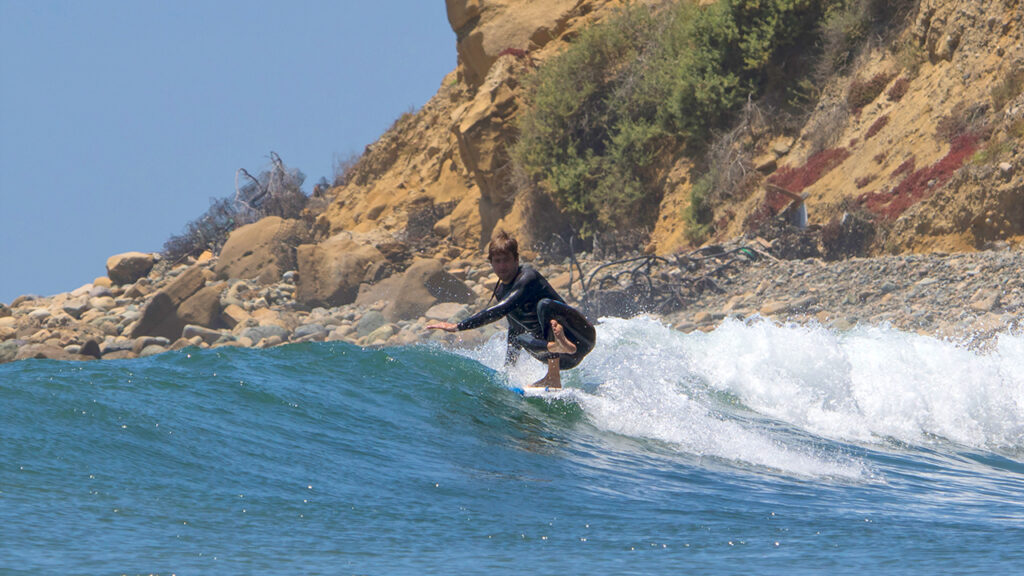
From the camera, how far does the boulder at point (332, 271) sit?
27219mm

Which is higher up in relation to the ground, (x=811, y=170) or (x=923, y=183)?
(x=811, y=170)

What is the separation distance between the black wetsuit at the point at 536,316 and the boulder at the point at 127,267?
30196 millimetres

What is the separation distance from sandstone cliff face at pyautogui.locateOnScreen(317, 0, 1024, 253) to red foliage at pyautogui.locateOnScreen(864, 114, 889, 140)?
3 cm

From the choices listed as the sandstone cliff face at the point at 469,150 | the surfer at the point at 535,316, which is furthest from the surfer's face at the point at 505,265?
the sandstone cliff face at the point at 469,150

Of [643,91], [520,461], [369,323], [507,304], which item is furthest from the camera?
[643,91]

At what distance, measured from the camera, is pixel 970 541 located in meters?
5.03

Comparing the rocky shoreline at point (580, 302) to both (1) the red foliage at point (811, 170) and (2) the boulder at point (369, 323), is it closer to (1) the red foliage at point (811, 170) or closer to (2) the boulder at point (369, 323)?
(2) the boulder at point (369, 323)

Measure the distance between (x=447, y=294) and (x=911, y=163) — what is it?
10.7 metres

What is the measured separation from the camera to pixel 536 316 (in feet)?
27.7

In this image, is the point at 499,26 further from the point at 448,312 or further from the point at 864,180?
the point at 864,180

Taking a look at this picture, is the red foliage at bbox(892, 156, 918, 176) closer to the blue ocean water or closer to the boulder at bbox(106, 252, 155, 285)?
the blue ocean water

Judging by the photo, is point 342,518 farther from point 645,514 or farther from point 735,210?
point 735,210

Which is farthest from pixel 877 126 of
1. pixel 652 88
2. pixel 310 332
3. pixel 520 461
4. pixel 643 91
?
pixel 520 461

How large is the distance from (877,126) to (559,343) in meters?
15.2
